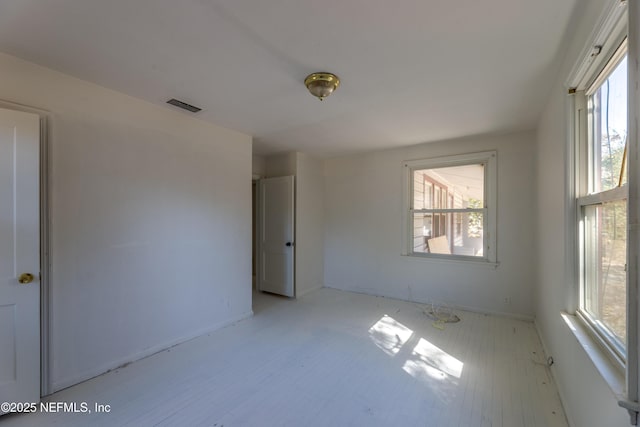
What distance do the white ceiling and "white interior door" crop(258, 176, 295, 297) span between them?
179cm

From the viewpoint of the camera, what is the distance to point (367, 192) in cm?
465

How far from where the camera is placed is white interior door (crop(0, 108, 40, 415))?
1785mm

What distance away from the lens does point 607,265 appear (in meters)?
1.43

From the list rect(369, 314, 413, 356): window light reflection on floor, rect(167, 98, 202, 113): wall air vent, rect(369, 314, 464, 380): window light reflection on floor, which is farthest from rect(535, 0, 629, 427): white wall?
rect(167, 98, 202, 113): wall air vent

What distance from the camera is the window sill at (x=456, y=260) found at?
3.69m

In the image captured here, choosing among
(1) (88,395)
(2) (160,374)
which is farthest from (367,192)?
(1) (88,395)

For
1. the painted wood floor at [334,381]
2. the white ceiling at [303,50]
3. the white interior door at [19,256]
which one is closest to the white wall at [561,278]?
the white ceiling at [303,50]

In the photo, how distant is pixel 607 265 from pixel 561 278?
0.64m

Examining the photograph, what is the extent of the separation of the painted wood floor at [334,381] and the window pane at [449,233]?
1.11 m

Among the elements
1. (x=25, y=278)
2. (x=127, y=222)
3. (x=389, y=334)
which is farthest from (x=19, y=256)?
(x=389, y=334)

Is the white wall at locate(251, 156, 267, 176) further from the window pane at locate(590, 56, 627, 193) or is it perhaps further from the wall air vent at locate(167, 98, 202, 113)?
the window pane at locate(590, 56, 627, 193)

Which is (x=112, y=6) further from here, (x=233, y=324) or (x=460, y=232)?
(x=460, y=232)

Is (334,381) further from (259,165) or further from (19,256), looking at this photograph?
(259,165)

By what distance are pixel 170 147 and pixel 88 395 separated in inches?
85.8
